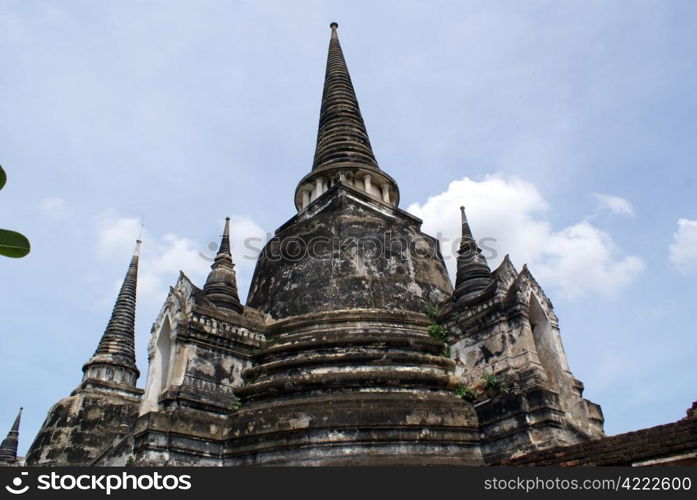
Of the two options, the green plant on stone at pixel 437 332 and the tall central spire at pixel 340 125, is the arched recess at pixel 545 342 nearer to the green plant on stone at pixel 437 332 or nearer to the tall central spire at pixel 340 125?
the green plant on stone at pixel 437 332

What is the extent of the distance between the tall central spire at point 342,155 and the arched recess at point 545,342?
5547 millimetres

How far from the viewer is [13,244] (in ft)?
7.18

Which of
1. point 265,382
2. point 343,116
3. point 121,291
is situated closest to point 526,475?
point 265,382

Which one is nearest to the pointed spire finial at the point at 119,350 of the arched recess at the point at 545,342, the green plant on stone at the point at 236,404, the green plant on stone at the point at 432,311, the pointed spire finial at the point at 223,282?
the pointed spire finial at the point at 223,282

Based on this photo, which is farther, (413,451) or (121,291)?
(121,291)

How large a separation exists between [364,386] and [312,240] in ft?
14.6

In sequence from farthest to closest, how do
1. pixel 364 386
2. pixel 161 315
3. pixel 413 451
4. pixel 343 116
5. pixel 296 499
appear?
pixel 343 116, pixel 161 315, pixel 364 386, pixel 413 451, pixel 296 499

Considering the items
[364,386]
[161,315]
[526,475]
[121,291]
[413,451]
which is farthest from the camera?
[121,291]

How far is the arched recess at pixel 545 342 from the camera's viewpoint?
404 inches

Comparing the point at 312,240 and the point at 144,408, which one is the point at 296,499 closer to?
the point at 144,408

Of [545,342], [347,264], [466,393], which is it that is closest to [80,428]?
[347,264]

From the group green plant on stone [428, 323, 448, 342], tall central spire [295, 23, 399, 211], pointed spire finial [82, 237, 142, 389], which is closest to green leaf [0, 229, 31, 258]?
green plant on stone [428, 323, 448, 342]

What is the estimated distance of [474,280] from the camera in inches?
458

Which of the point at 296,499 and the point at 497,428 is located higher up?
the point at 497,428
